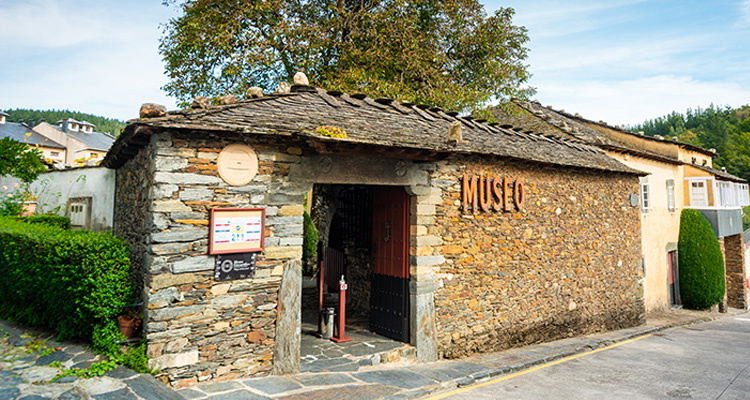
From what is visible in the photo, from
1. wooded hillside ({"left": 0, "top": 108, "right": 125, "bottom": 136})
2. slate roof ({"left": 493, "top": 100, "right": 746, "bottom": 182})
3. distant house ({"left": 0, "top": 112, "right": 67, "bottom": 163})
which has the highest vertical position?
wooded hillside ({"left": 0, "top": 108, "right": 125, "bottom": 136})

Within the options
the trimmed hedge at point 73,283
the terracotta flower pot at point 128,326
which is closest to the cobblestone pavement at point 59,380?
the trimmed hedge at point 73,283

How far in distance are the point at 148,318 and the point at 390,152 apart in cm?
385

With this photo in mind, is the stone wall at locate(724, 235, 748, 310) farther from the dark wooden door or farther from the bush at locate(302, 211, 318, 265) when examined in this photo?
the dark wooden door

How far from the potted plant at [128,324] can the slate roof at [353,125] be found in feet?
7.32

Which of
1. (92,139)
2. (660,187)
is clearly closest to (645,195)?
(660,187)

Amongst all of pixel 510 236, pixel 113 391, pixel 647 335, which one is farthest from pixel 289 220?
pixel 647 335

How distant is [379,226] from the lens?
313 inches

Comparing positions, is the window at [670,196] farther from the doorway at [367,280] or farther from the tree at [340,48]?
the doorway at [367,280]

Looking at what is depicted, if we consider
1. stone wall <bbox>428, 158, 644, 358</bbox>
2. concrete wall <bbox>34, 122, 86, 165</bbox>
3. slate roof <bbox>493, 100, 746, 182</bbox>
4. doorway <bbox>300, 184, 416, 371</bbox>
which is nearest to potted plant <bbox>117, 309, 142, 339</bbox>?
doorway <bbox>300, 184, 416, 371</bbox>

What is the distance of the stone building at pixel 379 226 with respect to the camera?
505 centimetres

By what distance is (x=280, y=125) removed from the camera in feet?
18.4

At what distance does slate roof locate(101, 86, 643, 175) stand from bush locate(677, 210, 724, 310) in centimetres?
1130

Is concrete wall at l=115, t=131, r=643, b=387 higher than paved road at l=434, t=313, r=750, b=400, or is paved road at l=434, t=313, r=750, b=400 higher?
concrete wall at l=115, t=131, r=643, b=387

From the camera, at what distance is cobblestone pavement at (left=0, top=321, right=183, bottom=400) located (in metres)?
4.21
